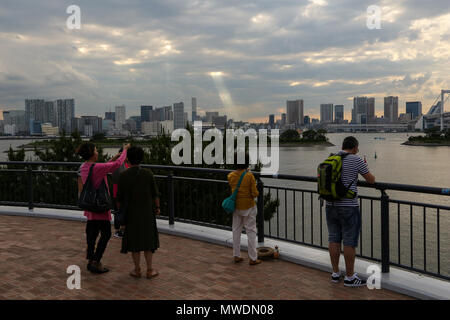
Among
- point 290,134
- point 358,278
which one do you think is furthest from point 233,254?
point 290,134

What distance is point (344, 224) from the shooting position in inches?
179

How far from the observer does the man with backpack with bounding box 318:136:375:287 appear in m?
4.41

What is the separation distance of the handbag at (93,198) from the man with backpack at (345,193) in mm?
2601

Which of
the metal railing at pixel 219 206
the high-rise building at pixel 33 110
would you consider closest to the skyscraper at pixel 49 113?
the high-rise building at pixel 33 110

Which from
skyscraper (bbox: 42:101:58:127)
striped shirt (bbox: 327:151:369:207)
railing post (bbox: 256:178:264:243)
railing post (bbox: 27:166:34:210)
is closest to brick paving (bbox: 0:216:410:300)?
railing post (bbox: 256:178:264:243)

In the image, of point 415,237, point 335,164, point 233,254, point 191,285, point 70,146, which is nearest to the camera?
point 335,164

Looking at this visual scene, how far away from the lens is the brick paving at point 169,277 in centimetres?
443

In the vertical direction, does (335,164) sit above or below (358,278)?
above

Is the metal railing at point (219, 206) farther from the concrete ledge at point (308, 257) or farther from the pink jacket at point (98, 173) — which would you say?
the pink jacket at point (98, 173)

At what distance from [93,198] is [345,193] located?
298 cm
